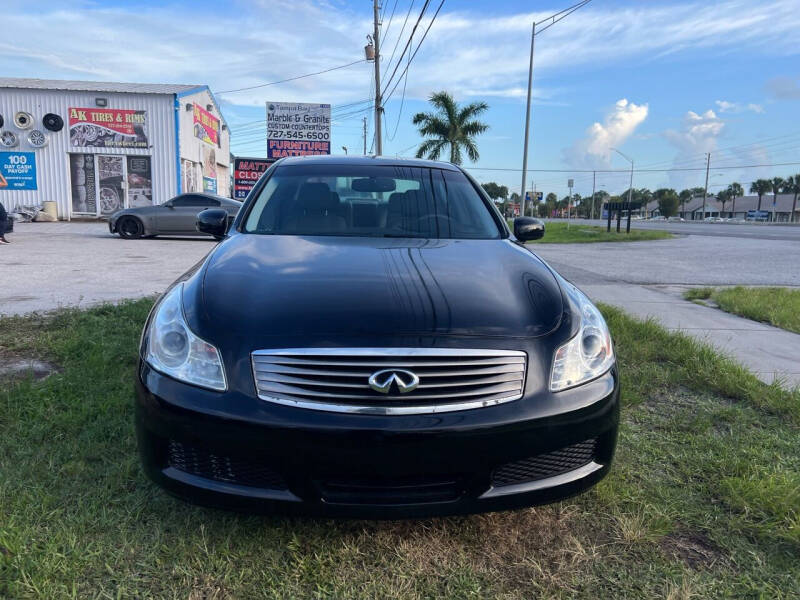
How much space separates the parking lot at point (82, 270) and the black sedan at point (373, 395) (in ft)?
14.5

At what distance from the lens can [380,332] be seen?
1.87 meters

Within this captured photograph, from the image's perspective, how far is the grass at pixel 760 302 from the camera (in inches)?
222

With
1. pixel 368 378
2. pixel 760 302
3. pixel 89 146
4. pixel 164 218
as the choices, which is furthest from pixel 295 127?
pixel 368 378

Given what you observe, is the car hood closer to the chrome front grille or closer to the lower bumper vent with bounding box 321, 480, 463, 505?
the chrome front grille

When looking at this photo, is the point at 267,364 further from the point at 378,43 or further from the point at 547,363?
the point at 378,43

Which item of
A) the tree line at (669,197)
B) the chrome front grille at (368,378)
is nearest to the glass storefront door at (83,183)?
the chrome front grille at (368,378)

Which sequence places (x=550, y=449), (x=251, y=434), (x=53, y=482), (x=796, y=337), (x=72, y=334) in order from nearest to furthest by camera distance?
(x=251, y=434)
(x=550, y=449)
(x=53, y=482)
(x=72, y=334)
(x=796, y=337)

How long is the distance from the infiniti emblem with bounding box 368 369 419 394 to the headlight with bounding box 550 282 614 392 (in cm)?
49

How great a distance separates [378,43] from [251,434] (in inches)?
1075

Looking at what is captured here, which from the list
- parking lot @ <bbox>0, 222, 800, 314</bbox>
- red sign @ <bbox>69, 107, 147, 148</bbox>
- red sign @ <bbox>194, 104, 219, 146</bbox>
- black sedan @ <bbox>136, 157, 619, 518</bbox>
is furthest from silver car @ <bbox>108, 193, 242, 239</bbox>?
black sedan @ <bbox>136, 157, 619, 518</bbox>

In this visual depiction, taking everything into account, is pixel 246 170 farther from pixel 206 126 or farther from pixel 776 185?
pixel 776 185

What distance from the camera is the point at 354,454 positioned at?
1.73 metres

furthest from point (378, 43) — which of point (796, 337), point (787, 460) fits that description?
point (787, 460)

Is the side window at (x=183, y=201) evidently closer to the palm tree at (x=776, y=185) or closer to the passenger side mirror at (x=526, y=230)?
the passenger side mirror at (x=526, y=230)
